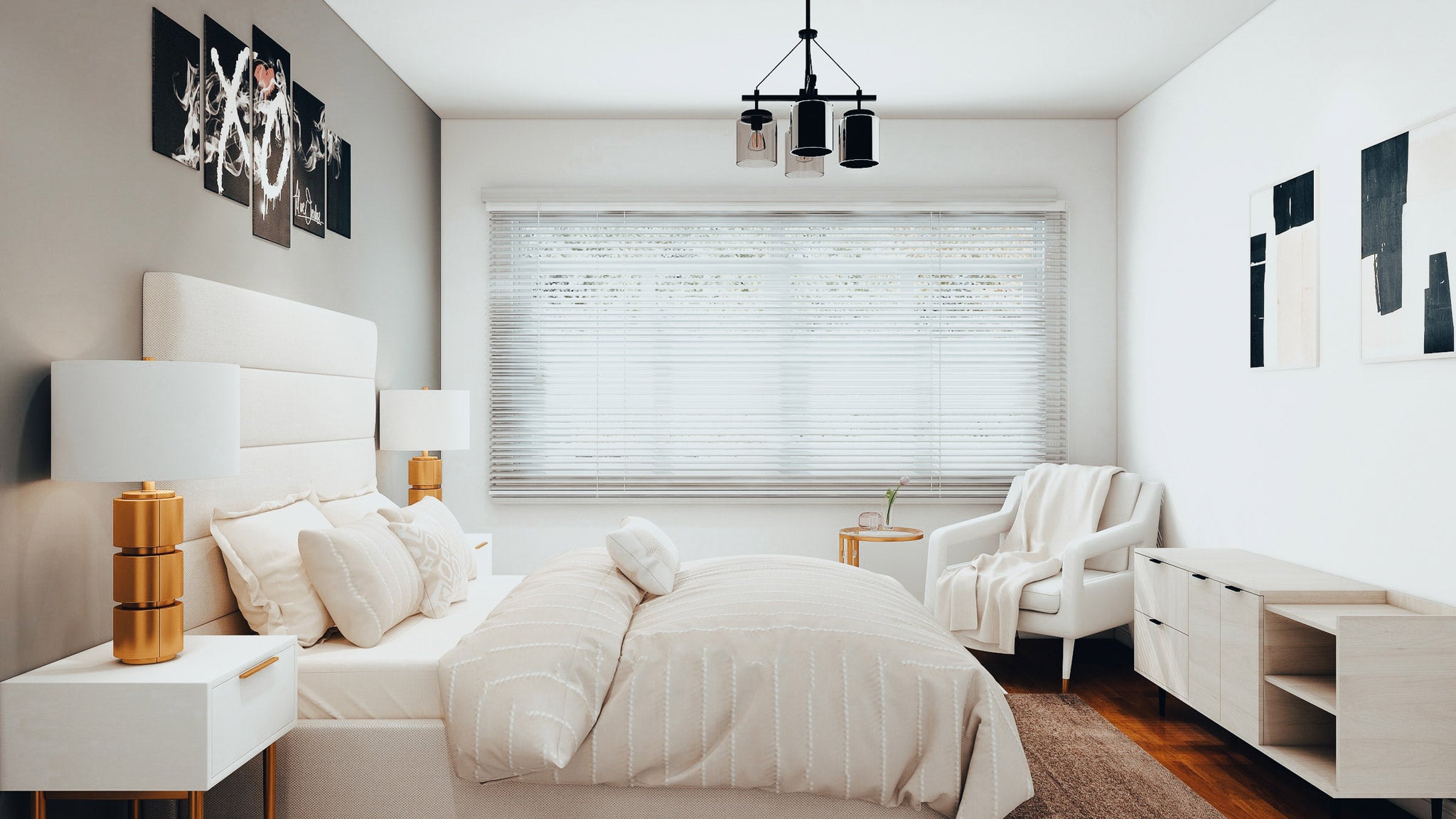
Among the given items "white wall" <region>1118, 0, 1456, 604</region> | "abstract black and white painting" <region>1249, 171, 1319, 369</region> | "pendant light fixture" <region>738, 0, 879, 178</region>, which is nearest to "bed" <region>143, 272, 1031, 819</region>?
"pendant light fixture" <region>738, 0, 879, 178</region>

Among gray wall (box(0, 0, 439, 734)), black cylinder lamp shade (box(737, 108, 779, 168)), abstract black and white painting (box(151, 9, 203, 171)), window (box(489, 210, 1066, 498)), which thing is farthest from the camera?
window (box(489, 210, 1066, 498))

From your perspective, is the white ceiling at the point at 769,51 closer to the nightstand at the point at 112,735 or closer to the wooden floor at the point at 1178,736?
the nightstand at the point at 112,735

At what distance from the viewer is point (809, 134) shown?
2.78 metres

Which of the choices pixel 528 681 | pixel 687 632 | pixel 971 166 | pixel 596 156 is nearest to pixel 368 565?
pixel 528 681

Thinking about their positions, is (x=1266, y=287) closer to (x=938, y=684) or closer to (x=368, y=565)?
(x=938, y=684)

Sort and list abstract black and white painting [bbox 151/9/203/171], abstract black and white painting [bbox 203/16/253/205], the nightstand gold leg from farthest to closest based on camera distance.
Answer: abstract black and white painting [bbox 203/16/253/205], abstract black and white painting [bbox 151/9/203/171], the nightstand gold leg

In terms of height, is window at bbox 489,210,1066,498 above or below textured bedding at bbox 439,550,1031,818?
above

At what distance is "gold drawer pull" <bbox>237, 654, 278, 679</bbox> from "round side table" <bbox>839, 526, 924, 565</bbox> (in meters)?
2.75

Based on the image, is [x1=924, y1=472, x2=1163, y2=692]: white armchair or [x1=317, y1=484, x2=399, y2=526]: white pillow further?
[x1=924, y1=472, x2=1163, y2=692]: white armchair

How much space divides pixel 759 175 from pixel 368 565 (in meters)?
3.06

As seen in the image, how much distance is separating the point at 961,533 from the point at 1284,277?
183 cm

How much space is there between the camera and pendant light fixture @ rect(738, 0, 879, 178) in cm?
278

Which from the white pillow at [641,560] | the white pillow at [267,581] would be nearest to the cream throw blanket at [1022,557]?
the white pillow at [641,560]

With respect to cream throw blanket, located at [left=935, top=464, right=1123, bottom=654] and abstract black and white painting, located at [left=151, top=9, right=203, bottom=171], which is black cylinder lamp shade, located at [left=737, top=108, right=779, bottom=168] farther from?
cream throw blanket, located at [left=935, top=464, right=1123, bottom=654]
